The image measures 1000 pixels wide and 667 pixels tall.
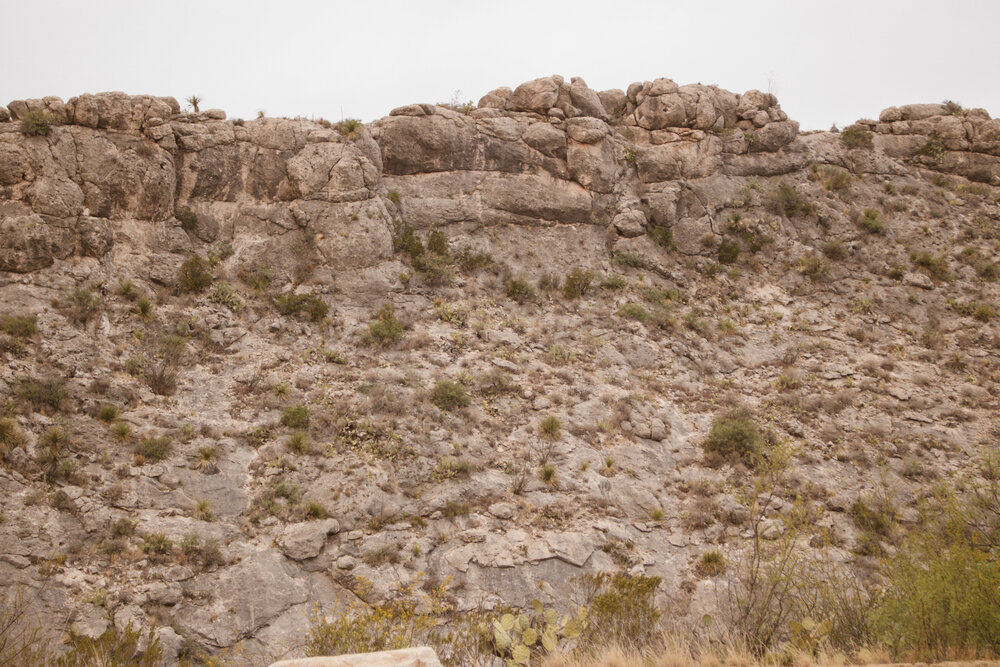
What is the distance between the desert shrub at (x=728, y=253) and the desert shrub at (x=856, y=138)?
28.7 ft

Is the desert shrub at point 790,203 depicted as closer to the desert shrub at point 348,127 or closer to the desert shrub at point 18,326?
the desert shrub at point 348,127

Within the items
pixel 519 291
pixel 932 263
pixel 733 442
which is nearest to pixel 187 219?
pixel 519 291

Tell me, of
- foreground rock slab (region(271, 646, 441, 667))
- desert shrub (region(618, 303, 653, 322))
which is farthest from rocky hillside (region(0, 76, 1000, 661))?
foreground rock slab (region(271, 646, 441, 667))

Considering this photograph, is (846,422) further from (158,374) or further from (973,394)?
(158,374)

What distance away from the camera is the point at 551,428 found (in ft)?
46.7

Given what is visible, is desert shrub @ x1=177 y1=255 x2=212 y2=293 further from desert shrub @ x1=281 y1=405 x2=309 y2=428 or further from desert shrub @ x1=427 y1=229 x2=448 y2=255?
desert shrub @ x1=427 y1=229 x2=448 y2=255

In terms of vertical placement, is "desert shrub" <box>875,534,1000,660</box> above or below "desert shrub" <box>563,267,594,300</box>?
below

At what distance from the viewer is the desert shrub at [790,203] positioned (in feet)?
75.5

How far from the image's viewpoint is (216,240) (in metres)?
17.8

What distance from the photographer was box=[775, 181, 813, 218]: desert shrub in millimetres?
23016

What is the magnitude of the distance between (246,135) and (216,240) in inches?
156

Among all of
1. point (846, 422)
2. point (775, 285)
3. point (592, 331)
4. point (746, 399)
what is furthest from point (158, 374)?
point (775, 285)

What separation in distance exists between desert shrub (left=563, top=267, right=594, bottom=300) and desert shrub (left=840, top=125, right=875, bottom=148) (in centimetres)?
1475

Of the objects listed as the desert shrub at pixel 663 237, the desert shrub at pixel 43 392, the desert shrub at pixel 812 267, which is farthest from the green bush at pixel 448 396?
the desert shrub at pixel 812 267
